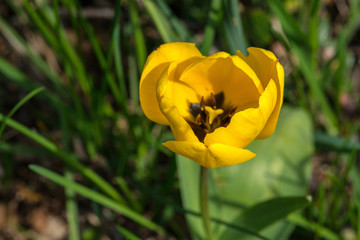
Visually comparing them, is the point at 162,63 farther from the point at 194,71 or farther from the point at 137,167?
the point at 137,167

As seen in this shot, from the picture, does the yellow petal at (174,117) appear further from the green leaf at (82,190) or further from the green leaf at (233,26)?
the green leaf at (233,26)

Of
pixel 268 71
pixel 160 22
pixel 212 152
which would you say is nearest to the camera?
pixel 212 152

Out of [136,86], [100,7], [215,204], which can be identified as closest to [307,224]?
[215,204]

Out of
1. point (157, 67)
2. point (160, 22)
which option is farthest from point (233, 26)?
point (157, 67)

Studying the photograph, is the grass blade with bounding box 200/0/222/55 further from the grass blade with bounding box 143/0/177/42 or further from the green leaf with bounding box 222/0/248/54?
the grass blade with bounding box 143/0/177/42

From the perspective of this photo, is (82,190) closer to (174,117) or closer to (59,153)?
(59,153)

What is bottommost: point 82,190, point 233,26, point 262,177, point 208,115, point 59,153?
point 262,177
